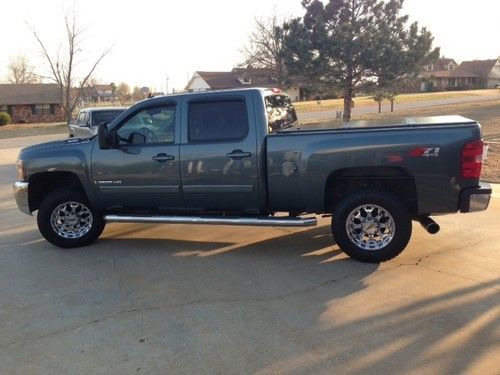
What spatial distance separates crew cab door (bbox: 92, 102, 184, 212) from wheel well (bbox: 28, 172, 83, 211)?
49 cm

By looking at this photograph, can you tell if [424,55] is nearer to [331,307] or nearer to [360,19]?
[360,19]

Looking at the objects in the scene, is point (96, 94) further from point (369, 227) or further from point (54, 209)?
point (369, 227)

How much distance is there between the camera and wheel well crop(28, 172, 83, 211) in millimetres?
6223

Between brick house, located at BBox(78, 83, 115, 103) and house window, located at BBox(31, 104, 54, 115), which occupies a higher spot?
brick house, located at BBox(78, 83, 115, 103)

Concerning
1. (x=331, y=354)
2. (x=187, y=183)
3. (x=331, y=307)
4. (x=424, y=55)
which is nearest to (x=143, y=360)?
(x=331, y=354)

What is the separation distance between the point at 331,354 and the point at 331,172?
2199 millimetres

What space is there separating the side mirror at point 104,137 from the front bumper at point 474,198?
3.86 m

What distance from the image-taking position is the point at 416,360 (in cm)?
333

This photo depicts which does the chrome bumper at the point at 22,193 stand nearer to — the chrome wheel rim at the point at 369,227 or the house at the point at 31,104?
the chrome wheel rim at the point at 369,227

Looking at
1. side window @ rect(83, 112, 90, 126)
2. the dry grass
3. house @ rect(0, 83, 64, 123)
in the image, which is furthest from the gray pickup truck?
house @ rect(0, 83, 64, 123)

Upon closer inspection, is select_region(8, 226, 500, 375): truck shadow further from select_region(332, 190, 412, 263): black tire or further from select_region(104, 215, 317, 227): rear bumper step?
select_region(104, 215, 317, 227): rear bumper step

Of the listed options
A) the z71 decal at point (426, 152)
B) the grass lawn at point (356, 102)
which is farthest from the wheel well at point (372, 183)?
Answer: the grass lawn at point (356, 102)

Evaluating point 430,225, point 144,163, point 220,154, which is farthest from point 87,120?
point 430,225

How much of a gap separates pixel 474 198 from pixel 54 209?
187 inches
